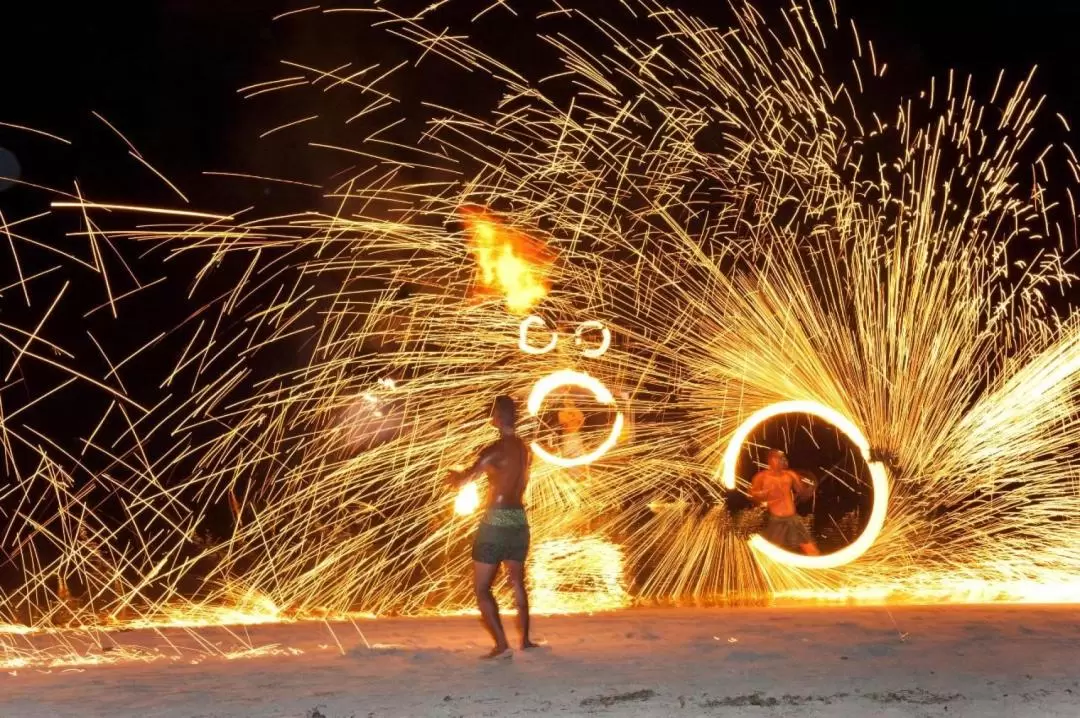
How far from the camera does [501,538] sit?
7.57 metres

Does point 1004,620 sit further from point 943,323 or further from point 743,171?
point 743,171

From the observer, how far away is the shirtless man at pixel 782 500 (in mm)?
11664

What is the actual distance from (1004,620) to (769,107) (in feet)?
15.1

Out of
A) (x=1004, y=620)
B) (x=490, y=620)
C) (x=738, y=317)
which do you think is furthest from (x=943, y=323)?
(x=490, y=620)

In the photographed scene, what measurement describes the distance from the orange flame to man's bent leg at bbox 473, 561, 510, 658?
4.54 metres

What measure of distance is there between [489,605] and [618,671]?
2.83 ft

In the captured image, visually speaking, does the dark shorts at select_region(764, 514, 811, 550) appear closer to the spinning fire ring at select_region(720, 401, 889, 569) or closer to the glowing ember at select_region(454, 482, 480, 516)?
the spinning fire ring at select_region(720, 401, 889, 569)

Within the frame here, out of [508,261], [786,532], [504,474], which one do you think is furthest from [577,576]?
[504,474]

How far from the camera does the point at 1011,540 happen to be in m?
12.0

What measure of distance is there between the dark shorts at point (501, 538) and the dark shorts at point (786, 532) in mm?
4537

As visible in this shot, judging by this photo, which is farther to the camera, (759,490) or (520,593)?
(759,490)

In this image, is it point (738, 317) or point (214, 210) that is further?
point (214, 210)

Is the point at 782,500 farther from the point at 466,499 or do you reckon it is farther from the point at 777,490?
the point at 466,499

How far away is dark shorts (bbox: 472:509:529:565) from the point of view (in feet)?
24.8
